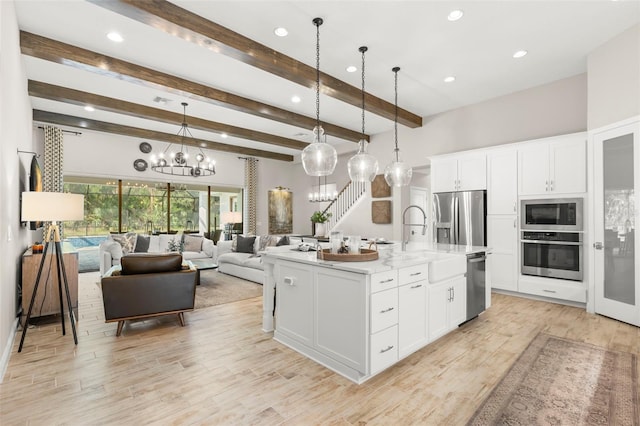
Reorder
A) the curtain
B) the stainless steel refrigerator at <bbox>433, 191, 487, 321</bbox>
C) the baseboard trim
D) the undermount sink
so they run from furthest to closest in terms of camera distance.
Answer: the curtain < the stainless steel refrigerator at <bbox>433, 191, 487, 321</bbox> < the undermount sink < the baseboard trim

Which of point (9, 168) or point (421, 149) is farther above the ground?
point (421, 149)

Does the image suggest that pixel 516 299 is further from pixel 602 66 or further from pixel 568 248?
pixel 602 66

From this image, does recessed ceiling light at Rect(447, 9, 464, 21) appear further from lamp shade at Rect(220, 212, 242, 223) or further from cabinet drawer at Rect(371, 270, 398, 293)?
lamp shade at Rect(220, 212, 242, 223)

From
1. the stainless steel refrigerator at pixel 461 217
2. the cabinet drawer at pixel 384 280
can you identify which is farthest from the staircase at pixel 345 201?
the cabinet drawer at pixel 384 280

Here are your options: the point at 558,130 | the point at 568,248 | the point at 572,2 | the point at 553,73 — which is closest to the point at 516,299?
the point at 568,248

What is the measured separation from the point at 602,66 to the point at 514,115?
1.43 m

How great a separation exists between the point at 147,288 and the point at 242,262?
2.81 meters

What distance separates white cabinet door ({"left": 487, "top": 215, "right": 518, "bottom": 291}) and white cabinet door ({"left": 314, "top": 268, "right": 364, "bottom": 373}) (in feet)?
11.6

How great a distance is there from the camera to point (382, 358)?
248cm

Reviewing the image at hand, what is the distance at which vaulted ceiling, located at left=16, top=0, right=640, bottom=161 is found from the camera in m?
3.13

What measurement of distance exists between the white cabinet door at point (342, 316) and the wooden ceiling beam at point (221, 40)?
2637 mm

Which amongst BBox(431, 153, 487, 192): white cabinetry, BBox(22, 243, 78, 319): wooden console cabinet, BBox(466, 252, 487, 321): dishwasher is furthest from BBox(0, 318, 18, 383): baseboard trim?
BBox(431, 153, 487, 192): white cabinetry

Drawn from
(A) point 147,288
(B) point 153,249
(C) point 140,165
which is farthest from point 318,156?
(C) point 140,165

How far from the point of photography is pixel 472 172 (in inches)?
218
